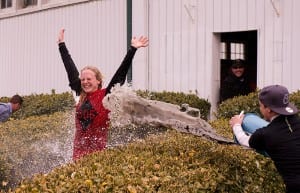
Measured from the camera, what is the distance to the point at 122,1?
43.9 ft

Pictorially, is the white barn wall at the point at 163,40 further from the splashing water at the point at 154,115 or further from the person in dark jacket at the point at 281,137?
the person in dark jacket at the point at 281,137

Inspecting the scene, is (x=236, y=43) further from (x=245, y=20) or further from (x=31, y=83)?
(x=31, y=83)

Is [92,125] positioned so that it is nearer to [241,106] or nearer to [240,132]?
[240,132]

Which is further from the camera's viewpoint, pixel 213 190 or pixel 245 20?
Answer: pixel 245 20

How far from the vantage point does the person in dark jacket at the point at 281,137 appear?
4.48 m

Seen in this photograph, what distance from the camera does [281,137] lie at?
451cm

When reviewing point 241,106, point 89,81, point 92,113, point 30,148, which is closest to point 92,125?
point 92,113

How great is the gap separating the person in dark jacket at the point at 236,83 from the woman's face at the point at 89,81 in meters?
5.32

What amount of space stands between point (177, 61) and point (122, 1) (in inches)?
88.0

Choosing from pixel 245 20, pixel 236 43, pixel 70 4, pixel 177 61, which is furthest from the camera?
pixel 70 4

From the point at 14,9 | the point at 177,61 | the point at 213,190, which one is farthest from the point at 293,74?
the point at 14,9

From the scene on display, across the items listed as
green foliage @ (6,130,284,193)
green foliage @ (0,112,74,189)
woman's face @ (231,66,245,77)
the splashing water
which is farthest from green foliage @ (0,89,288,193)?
woman's face @ (231,66,245,77)

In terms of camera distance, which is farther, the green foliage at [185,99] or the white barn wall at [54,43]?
the white barn wall at [54,43]

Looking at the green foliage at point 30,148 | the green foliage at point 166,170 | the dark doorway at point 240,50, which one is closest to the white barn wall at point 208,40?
the dark doorway at point 240,50
